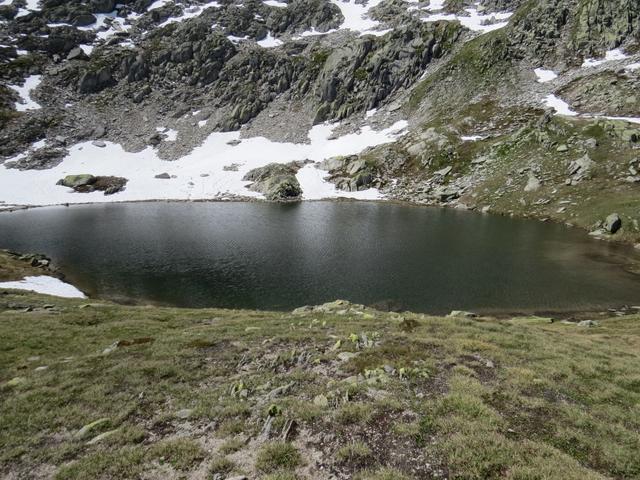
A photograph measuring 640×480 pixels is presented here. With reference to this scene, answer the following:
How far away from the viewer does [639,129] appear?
81375 mm

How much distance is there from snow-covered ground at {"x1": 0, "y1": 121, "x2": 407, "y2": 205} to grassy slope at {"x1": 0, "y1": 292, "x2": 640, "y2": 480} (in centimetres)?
9836

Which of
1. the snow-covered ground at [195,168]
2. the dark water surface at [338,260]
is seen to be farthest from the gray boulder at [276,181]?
the dark water surface at [338,260]

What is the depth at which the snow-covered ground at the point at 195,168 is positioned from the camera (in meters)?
122

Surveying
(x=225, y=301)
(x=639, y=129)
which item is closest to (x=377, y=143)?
(x=639, y=129)

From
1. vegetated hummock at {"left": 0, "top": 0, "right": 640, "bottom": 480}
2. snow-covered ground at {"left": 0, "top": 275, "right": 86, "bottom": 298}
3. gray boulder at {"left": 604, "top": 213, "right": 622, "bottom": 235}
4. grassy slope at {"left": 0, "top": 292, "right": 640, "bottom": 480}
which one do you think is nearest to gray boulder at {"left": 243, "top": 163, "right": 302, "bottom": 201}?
vegetated hummock at {"left": 0, "top": 0, "right": 640, "bottom": 480}

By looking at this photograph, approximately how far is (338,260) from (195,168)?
10813 cm

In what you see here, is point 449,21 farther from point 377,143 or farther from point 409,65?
point 377,143

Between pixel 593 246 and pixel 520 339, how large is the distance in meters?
48.8

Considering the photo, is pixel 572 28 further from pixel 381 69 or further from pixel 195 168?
pixel 195 168

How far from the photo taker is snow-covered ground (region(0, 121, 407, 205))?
122m

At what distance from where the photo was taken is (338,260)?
172 ft

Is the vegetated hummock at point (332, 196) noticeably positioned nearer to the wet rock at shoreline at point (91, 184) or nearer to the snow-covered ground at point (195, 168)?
the wet rock at shoreline at point (91, 184)

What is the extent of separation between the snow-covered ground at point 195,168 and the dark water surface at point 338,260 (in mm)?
37060

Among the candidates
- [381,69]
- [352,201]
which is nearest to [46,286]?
[352,201]
